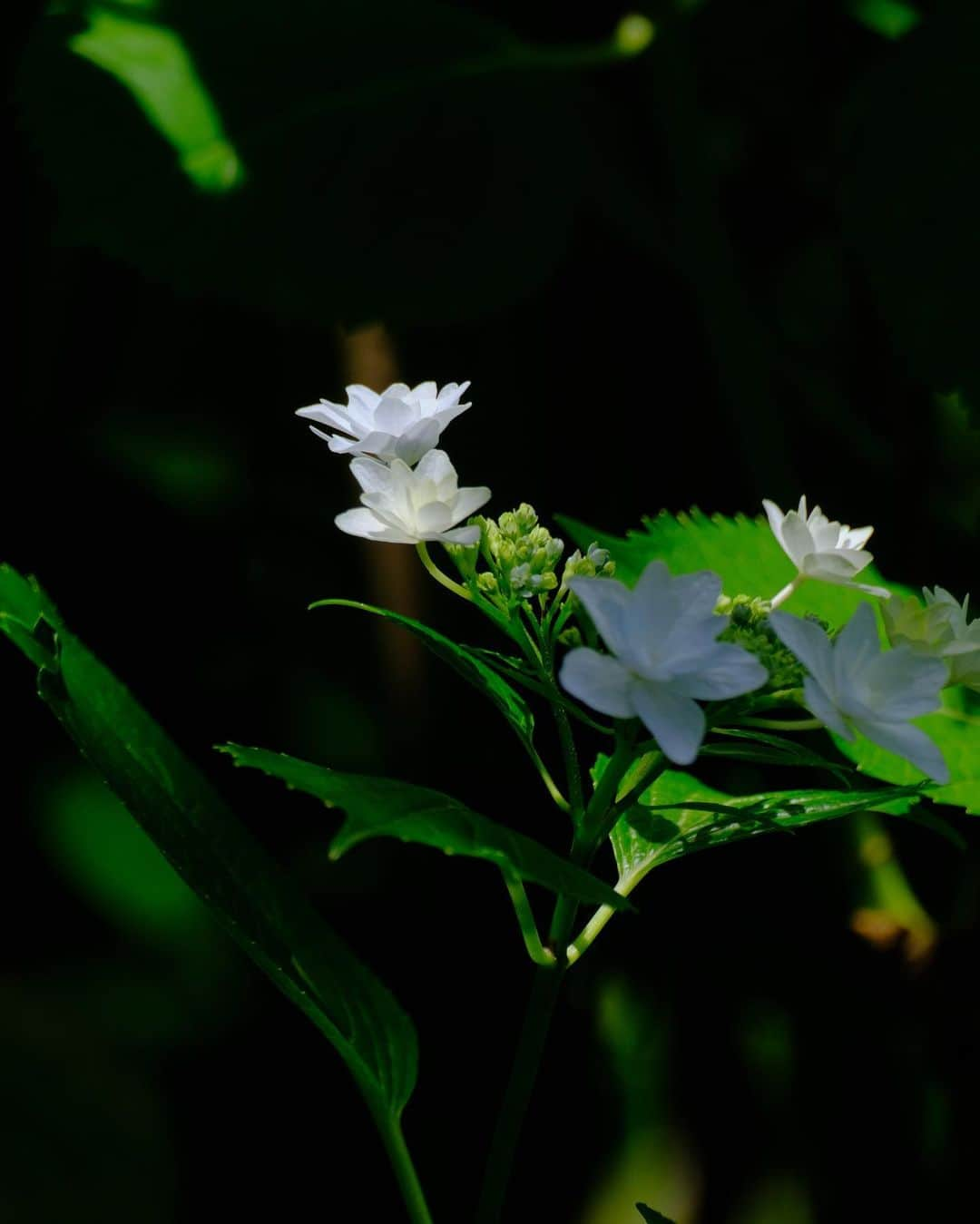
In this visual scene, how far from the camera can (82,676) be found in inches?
17.4

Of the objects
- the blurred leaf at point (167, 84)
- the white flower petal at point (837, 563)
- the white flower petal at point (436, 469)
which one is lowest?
the white flower petal at point (837, 563)

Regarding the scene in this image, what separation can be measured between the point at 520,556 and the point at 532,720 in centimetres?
7

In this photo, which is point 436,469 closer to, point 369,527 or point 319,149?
point 369,527

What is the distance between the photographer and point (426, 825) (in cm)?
36

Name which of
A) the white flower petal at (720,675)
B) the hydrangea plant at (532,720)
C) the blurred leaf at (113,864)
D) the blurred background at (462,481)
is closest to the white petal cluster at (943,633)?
the hydrangea plant at (532,720)

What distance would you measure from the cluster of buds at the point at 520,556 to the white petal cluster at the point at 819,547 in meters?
0.10

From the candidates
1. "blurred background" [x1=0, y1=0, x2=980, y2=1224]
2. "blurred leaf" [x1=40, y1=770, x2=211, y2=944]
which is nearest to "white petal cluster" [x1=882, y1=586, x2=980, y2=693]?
"blurred background" [x1=0, y1=0, x2=980, y2=1224]

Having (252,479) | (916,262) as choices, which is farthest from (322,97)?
(916,262)

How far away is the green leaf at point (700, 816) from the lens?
457 millimetres

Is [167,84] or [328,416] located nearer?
[328,416]

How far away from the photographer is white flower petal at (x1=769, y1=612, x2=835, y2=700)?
409 mm

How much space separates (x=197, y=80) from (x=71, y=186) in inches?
6.0

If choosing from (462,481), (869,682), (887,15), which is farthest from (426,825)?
(887,15)

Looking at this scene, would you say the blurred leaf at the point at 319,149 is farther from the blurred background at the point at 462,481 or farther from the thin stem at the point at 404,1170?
the thin stem at the point at 404,1170
